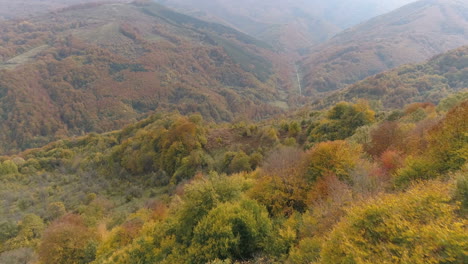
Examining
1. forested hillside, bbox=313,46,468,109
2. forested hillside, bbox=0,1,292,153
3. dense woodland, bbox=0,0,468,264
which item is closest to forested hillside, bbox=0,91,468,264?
dense woodland, bbox=0,0,468,264

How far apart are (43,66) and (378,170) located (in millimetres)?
167472

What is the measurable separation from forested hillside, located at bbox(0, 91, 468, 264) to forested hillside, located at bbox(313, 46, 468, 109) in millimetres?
45792

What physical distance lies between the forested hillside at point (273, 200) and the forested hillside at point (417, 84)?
1803 inches

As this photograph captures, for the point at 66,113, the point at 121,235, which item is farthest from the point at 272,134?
the point at 66,113

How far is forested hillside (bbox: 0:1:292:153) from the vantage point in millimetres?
108375

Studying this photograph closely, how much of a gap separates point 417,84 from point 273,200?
83.2 m

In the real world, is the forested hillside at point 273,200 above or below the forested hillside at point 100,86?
above

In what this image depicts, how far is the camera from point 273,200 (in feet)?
50.0

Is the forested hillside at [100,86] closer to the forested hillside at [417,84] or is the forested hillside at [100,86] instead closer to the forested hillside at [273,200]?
the forested hillside at [417,84]

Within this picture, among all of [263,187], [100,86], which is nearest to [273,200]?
[263,187]

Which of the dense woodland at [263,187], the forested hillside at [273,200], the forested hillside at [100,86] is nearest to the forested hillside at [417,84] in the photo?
the dense woodland at [263,187]

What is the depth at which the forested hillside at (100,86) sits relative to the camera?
356 feet

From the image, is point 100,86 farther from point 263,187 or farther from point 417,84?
point 263,187

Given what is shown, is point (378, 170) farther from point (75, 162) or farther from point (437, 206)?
point (75, 162)
